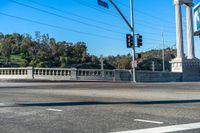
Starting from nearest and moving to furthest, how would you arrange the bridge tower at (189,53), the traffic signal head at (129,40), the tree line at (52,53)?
the traffic signal head at (129,40), the bridge tower at (189,53), the tree line at (52,53)

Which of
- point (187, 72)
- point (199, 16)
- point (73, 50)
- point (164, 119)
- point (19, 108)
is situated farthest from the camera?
point (73, 50)

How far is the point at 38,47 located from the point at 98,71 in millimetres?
88853

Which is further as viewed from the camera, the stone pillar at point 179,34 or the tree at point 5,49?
the tree at point 5,49

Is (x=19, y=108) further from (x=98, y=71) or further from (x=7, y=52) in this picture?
(x=7, y=52)

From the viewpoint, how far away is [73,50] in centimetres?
13188

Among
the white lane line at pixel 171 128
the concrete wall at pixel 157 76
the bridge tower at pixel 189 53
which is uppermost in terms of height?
the bridge tower at pixel 189 53

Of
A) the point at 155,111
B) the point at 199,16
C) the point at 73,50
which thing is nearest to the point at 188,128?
the point at 155,111

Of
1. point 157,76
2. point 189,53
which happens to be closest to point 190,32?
point 189,53

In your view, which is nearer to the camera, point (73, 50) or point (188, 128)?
point (188, 128)

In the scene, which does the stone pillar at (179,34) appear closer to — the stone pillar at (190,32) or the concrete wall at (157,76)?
the stone pillar at (190,32)

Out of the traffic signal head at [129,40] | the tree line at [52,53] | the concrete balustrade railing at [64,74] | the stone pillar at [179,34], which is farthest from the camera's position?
the tree line at [52,53]

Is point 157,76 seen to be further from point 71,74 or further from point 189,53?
point 189,53

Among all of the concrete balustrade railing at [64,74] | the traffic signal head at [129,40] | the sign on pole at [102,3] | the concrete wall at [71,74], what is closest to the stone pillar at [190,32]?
the concrete wall at [71,74]

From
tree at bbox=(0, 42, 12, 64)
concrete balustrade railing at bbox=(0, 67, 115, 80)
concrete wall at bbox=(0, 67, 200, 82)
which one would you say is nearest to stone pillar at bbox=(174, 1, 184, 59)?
concrete wall at bbox=(0, 67, 200, 82)
